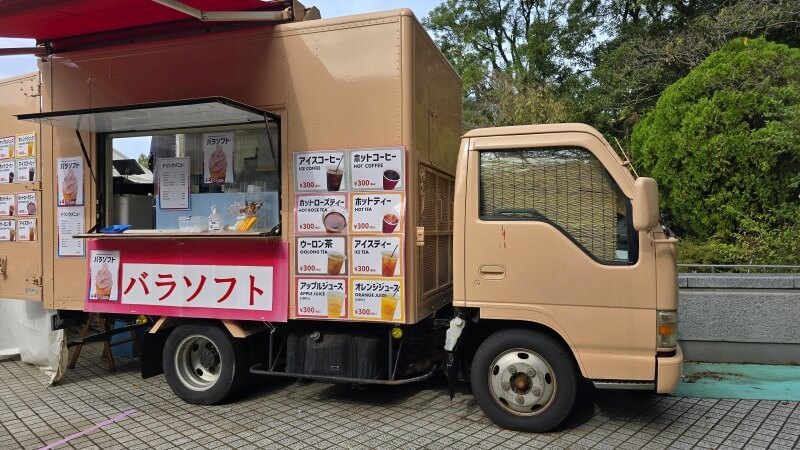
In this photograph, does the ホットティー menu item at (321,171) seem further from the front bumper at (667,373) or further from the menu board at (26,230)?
the menu board at (26,230)

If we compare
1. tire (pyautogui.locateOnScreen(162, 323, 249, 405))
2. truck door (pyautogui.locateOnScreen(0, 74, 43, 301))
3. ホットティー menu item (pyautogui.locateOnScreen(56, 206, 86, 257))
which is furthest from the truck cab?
truck door (pyautogui.locateOnScreen(0, 74, 43, 301))

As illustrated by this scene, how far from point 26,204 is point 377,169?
4.05m

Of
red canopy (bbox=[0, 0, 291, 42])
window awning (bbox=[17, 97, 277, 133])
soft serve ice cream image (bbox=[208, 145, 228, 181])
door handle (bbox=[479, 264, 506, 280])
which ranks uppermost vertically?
red canopy (bbox=[0, 0, 291, 42])

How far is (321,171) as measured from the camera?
4.75 m

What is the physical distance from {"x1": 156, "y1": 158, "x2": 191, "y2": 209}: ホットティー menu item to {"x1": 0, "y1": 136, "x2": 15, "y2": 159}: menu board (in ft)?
6.11

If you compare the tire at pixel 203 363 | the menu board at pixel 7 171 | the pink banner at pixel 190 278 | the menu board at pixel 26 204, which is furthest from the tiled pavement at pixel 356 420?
the menu board at pixel 7 171

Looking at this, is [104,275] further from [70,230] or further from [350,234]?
[350,234]

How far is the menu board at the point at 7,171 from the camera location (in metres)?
6.02

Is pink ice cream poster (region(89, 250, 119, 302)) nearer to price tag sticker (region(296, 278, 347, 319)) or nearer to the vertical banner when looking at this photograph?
the vertical banner

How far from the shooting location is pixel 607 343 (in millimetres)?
4152

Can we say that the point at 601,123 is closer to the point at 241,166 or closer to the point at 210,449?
the point at 241,166

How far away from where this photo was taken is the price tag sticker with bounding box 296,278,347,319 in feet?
15.4

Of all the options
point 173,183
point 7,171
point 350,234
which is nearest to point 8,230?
point 7,171

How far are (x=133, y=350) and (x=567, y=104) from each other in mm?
14159
